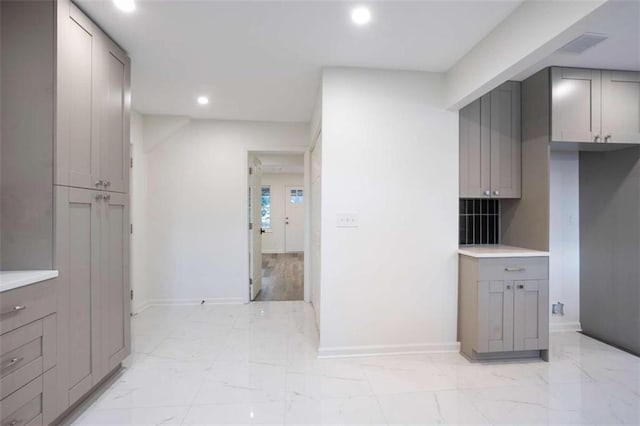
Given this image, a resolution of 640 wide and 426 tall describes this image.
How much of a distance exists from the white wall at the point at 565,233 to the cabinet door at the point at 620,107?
53 centimetres

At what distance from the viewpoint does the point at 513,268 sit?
7.99 feet

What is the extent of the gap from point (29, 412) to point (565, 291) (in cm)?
428

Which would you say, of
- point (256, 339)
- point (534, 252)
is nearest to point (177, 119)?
point (256, 339)

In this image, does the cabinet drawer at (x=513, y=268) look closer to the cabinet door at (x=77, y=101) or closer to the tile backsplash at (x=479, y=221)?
the tile backsplash at (x=479, y=221)

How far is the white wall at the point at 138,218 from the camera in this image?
11.8 feet

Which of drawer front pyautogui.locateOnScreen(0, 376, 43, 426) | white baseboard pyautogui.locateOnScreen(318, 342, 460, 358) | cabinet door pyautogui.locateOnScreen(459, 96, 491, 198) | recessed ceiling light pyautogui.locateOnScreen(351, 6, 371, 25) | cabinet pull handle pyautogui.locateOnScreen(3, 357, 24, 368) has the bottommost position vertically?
white baseboard pyautogui.locateOnScreen(318, 342, 460, 358)

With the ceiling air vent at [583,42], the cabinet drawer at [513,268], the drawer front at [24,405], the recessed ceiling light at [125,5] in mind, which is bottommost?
the drawer front at [24,405]

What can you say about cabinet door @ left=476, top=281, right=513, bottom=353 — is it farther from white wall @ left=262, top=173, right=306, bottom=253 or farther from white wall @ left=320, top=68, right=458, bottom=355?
white wall @ left=262, top=173, right=306, bottom=253

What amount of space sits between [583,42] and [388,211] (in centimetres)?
182

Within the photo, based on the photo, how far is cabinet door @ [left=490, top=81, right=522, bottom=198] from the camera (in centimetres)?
282

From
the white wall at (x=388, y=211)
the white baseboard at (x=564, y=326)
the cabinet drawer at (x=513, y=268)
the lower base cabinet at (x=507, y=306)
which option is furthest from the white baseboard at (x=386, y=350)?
the white baseboard at (x=564, y=326)

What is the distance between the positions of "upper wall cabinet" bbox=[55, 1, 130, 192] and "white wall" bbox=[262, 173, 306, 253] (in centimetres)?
639

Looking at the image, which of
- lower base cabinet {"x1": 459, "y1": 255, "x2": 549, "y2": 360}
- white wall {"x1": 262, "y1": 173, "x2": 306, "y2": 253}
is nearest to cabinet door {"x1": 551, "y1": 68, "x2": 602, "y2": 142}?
lower base cabinet {"x1": 459, "y1": 255, "x2": 549, "y2": 360}

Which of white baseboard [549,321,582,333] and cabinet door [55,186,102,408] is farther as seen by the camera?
white baseboard [549,321,582,333]
